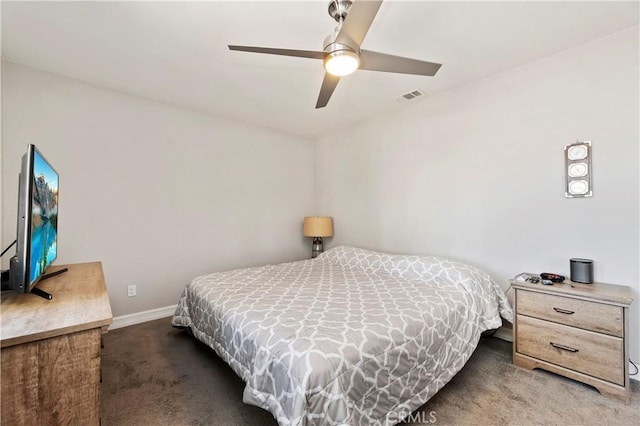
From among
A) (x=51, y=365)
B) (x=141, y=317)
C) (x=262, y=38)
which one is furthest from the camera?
(x=141, y=317)

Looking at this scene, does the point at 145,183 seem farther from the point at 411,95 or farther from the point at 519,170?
the point at 519,170

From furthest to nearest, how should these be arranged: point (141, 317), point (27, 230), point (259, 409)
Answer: point (141, 317)
point (259, 409)
point (27, 230)

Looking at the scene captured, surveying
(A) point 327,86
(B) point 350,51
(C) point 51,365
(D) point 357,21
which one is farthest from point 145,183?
(D) point 357,21

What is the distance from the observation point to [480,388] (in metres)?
1.80

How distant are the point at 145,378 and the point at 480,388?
227cm

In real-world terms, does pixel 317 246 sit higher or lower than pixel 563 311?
higher

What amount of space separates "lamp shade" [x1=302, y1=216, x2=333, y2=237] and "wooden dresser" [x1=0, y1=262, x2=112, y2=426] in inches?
113

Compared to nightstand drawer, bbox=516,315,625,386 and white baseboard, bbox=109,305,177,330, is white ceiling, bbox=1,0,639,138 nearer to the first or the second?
nightstand drawer, bbox=516,315,625,386

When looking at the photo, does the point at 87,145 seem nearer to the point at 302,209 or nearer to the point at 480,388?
the point at 302,209

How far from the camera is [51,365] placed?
2.96 ft

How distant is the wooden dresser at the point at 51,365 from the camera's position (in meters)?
0.84

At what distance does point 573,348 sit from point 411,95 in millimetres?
2516

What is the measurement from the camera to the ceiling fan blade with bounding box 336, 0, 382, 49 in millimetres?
1248

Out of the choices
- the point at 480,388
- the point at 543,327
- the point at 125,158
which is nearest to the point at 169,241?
the point at 125,158
